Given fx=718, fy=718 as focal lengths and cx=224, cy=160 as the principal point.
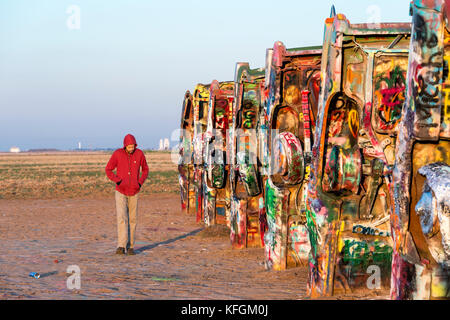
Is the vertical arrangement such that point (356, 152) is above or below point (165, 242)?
above

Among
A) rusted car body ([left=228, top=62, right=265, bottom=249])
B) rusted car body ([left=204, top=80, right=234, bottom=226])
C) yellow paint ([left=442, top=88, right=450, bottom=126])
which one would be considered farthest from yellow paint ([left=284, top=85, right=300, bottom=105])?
yellow paint ([left=442, top=88, right=450, bottom=126])

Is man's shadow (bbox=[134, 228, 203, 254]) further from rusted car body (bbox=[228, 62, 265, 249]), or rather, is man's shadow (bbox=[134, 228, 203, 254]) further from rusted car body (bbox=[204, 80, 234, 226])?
rusted car body (bbox=[228, 62, 265, 249])

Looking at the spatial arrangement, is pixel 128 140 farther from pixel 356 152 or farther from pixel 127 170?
pixel 356 152

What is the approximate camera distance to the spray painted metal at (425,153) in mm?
5203

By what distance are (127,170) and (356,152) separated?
5610 mm

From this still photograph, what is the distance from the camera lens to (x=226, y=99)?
14562mm

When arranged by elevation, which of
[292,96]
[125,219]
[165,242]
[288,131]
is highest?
[292,96]

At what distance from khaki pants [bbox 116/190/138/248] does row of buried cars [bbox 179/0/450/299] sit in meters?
1.77

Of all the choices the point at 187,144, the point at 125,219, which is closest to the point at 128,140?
the point at 125,219

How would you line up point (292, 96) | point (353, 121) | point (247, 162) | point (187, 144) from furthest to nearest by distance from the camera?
point (187, 144) → point (247, 162) → point (292, 96) → point (353, 121)

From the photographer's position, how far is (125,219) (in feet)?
39.8

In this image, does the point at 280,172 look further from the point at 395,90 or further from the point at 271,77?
the point at 395,90

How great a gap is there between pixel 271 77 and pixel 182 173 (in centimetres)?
994

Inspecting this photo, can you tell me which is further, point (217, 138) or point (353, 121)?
point (217, 138)
